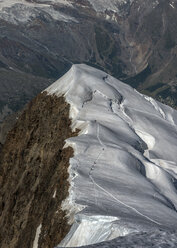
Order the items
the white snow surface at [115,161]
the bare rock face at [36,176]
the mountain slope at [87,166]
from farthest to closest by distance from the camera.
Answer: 1. the bare rock face at [36,176]
2. the mountain slope at [87,166]
3. the white snow surface at [115,161]

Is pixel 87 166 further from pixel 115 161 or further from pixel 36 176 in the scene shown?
pixel 36 176

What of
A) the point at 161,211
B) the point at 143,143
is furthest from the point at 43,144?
the point at 161,211

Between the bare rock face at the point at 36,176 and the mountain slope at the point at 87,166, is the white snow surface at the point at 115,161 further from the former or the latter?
the bare rock face at the point at 36,176

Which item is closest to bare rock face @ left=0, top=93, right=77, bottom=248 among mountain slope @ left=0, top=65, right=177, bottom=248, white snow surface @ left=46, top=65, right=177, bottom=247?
mountain slope @ left=0, top=65, right=177, bottom=248

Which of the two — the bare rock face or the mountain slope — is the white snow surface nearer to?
the mountain slope

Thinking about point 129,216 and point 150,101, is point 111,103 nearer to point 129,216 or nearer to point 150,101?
point 150,101

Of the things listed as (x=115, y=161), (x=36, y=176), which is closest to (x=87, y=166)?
(x=115, y=161)

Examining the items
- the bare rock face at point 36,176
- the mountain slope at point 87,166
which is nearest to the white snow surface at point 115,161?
the mountain slope at point 87,166
